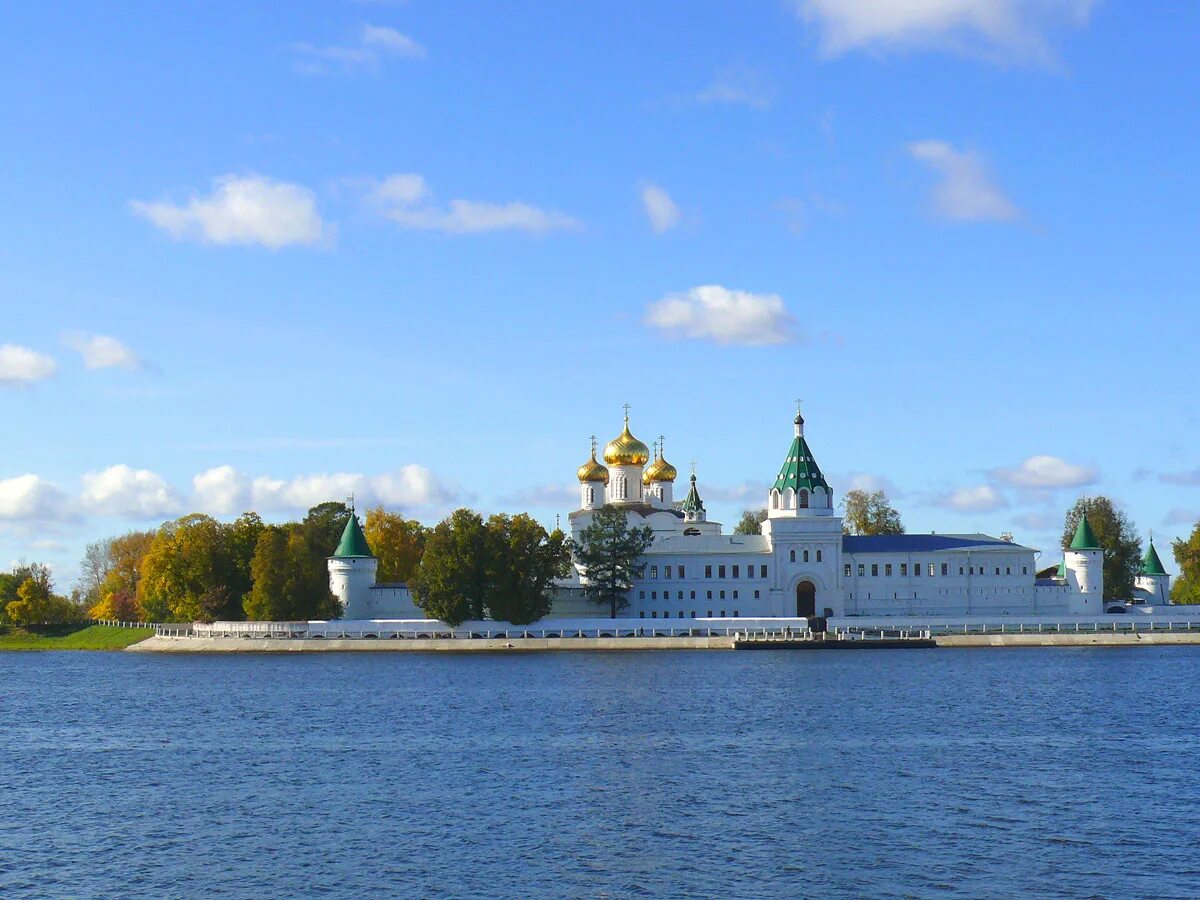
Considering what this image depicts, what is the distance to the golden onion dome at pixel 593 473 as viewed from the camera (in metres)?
89.3

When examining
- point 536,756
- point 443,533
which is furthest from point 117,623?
point 536,756

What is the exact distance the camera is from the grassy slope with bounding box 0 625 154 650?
85.7 meters

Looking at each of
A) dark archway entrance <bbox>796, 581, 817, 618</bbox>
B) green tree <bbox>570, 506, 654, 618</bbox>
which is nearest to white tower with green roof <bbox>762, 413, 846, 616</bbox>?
dark archway entrance <bbox>796, 581, 817, 618</bbox>

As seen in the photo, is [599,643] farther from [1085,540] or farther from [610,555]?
[1085,540]

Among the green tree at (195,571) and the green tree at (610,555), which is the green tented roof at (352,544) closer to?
the green tree at (195,571)

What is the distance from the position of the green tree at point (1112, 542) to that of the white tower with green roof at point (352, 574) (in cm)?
3679

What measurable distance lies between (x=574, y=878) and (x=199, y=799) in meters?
10.0

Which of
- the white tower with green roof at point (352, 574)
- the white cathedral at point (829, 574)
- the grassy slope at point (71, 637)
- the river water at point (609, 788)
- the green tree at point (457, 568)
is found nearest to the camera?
the river water at point (609, 788)

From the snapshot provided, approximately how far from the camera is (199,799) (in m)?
30.8

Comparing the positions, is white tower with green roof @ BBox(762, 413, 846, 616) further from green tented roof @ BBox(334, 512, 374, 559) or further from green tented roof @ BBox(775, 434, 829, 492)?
green tented roof @ BBox(334, 512, 374, 559)

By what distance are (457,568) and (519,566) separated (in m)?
2.79

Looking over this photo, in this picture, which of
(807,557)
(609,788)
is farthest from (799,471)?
(609,788)

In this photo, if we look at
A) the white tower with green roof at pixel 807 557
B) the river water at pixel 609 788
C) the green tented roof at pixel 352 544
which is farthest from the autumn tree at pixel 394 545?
the river water at pixel 609 788

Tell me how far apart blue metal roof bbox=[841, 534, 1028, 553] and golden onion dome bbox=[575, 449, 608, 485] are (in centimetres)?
1414
